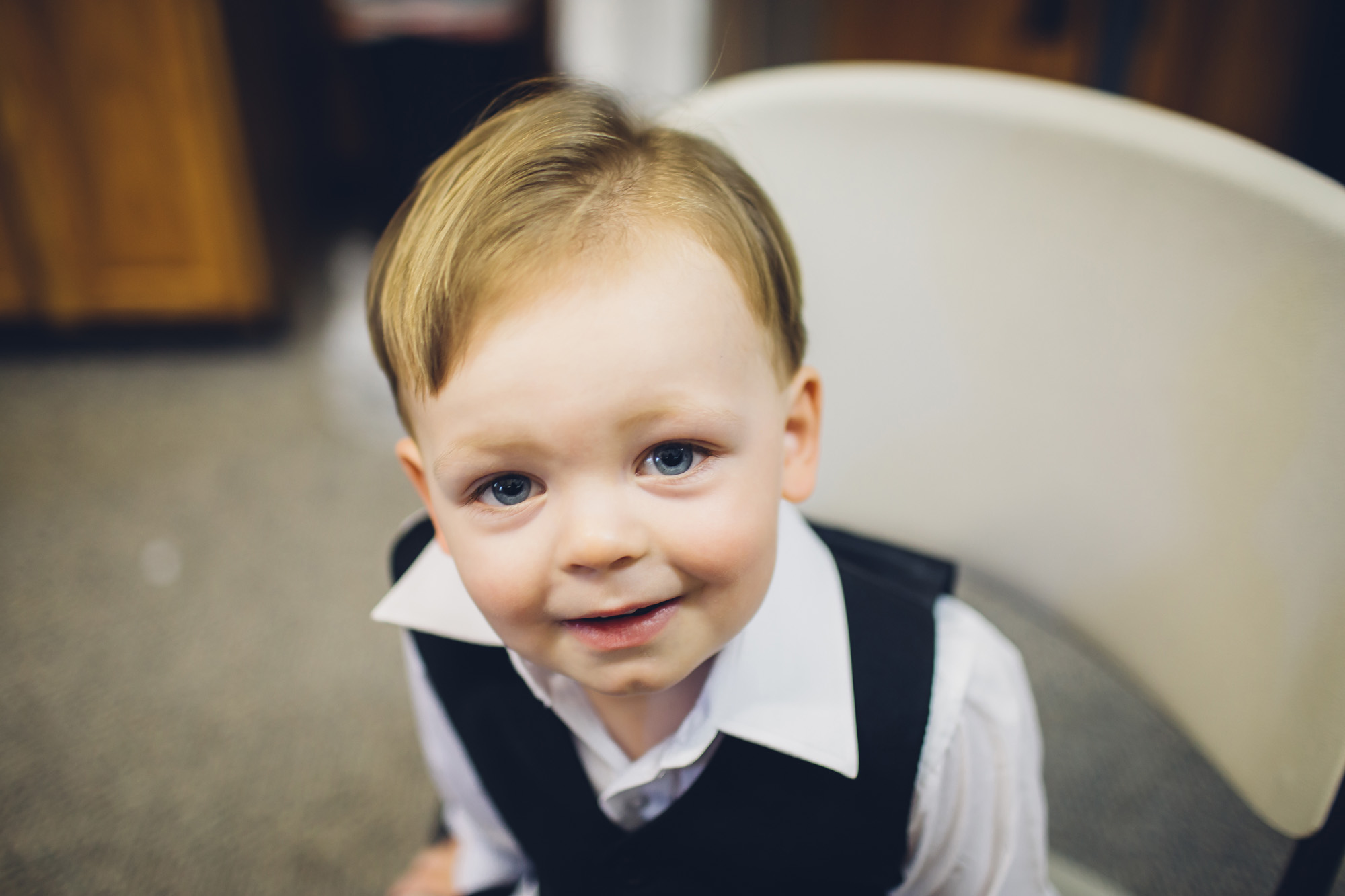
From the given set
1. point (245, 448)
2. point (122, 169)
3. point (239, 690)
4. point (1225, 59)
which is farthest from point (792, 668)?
point (1225, 59)

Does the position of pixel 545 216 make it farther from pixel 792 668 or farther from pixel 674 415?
pixel 792 668

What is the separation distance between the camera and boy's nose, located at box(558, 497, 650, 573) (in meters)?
0.38

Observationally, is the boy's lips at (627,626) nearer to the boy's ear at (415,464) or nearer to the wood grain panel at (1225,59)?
the boy's ear at (415,464)

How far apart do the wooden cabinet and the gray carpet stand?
26 centimetres

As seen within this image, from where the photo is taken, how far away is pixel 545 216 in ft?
1.30

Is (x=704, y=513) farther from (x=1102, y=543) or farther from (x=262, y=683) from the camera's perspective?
(x=262, y=683)

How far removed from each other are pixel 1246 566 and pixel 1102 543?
98 millimetres

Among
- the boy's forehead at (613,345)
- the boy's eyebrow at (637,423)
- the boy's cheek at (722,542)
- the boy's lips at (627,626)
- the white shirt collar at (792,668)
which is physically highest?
the boy's forehead at (613,345)

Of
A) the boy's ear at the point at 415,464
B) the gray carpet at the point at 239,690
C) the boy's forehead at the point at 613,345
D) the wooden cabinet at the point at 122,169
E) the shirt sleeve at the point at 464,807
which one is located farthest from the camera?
the wooden cabinet at the point at 122,169

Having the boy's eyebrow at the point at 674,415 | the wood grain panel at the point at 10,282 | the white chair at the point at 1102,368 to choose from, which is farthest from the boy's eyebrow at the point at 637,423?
the wood grain panel at the point at 10,282

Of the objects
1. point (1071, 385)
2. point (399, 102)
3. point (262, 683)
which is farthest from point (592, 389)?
point (399, 102)

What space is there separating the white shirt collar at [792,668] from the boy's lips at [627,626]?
0.09m

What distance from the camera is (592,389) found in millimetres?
368

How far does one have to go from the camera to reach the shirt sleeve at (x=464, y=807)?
628mm
